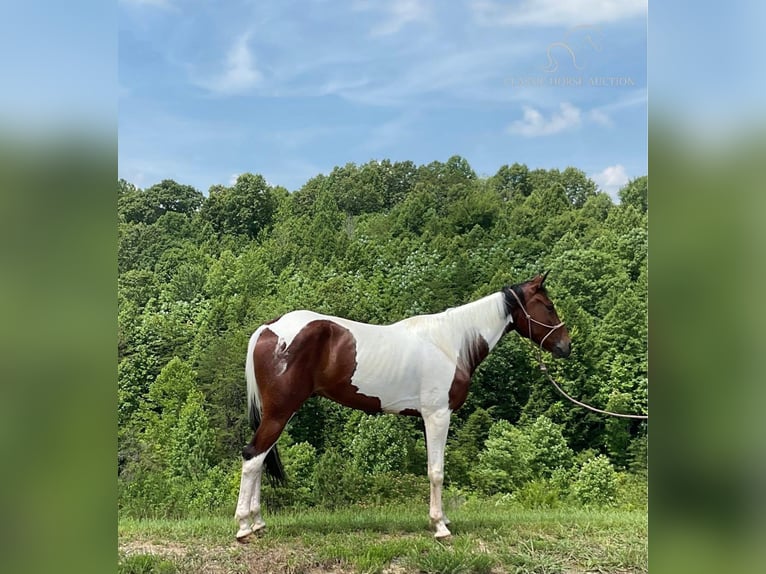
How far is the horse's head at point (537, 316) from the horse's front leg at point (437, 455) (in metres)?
0.97

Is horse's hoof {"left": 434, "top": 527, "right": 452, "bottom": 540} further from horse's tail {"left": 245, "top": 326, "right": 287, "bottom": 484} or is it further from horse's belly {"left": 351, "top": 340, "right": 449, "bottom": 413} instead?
horse's tail {"left": 245, "top": 326, "right": 287, "bottom": 484}

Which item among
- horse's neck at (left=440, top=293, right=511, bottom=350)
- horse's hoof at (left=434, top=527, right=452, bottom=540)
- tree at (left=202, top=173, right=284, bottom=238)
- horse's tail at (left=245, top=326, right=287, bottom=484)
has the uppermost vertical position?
tree at (left=202, top=173, right=284, bottom=238)

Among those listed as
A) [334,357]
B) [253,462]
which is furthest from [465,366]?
[253,462]

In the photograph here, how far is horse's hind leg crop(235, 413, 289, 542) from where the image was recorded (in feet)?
A: 14.1

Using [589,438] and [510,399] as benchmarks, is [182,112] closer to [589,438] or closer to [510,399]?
[510,399]

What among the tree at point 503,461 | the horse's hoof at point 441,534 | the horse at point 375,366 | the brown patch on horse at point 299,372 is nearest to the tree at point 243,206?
the horse at point 375,366

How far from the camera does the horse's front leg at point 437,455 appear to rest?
450cm

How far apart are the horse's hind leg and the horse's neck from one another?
151 centimetres

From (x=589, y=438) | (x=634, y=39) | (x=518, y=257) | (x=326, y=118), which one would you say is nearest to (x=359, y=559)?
(x=589, y=438)

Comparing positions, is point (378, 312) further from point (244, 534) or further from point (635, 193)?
point (635, 193)
